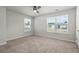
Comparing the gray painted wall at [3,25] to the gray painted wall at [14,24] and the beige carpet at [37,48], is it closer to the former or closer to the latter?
the gray painted wall at [14,24]

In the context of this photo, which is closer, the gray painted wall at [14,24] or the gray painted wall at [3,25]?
the gray painted wall at [3,25]

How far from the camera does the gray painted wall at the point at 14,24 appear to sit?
8.57ft

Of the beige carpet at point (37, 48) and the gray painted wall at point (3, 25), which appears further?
the gray painted wall at point (3, 25)

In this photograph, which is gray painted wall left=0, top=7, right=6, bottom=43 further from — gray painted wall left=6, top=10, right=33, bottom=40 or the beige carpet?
the beige carpet

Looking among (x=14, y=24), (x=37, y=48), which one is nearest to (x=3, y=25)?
(x=14, y=24)

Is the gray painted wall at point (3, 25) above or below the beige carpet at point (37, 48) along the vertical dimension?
above

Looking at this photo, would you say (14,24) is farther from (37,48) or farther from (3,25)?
(37,48)

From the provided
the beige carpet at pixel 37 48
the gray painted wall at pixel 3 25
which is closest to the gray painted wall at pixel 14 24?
the gray painted wall at pixel 3 25

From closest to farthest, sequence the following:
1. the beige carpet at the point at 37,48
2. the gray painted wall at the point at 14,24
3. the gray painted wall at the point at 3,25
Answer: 1. the beige carpet at the point at 37,48
2. the gray painted wall at the point at 3,25
3. the gray painted wall at the point at 14,24

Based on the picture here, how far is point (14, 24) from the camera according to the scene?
282 centimetres

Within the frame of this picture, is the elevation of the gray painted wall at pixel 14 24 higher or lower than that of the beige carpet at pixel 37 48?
higher

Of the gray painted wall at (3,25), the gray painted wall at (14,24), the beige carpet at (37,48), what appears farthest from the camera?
the gray painted wall at (14,24)
